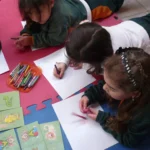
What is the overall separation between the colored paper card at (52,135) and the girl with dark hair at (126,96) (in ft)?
0.42

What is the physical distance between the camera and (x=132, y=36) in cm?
117

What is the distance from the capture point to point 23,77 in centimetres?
115

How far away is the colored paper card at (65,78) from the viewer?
1.12 meters

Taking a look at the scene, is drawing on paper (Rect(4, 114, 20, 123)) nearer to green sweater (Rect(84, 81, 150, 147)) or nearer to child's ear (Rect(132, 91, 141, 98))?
green sweater (Rect(84, 81, 150, 147))

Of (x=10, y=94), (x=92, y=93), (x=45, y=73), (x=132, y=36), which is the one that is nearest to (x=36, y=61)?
(x=45, y=73)

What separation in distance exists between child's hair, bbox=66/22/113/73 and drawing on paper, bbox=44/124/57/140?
0.92 ft

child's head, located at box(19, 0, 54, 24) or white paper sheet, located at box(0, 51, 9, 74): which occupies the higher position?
child's head, located at box(19, 0, 54, 24)

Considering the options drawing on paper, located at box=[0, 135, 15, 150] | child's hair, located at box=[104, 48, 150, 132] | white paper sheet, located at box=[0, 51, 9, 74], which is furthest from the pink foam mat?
child's hair, located at box=[104, 48, 150, 132]

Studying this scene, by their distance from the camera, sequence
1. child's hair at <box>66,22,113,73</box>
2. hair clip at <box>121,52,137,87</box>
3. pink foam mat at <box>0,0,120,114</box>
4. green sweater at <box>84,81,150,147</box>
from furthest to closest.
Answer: pink foam mat at <box>0,0,120,114</box>, child's hair at <box>66,22,113,73</box>, green sweater at <box>84,81,150,147</box>, hair clip at <box>121,52,137,87</box>

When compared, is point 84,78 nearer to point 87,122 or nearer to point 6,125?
point 87,122

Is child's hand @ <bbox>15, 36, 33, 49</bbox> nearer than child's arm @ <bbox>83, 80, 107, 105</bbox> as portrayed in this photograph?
No

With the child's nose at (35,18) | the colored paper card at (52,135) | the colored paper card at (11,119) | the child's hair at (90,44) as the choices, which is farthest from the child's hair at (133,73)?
the child's nose at (35,18)

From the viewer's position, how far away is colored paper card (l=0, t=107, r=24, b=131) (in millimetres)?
994

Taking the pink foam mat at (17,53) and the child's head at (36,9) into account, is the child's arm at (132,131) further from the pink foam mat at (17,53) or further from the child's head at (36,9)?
the child's head at (36,9)
